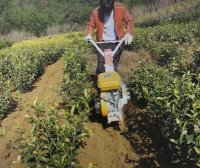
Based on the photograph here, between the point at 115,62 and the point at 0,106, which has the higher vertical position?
the point at 115,62

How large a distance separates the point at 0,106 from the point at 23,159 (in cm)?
362

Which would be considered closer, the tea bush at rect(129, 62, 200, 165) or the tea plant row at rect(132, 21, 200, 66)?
the tea bush at rect(129, 62, 200, 165)

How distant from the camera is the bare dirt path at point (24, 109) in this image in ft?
20.5

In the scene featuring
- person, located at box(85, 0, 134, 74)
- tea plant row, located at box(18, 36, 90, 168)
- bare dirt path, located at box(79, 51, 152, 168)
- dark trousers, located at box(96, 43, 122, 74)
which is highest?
person, located at box(85, 0, 134, 74)

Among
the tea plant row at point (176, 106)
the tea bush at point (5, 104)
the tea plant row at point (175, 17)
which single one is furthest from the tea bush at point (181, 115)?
the tea plant row at point (175, 17)

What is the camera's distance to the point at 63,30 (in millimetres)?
47625

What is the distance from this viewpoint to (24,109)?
29.0ft


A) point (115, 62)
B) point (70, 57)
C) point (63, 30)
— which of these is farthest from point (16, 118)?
point (63, 30)

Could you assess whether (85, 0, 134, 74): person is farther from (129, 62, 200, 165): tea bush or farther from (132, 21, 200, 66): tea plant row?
(132, 21, 200, 66): tea plant row

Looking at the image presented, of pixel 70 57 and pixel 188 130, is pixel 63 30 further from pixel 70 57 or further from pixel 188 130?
pixel 188 130

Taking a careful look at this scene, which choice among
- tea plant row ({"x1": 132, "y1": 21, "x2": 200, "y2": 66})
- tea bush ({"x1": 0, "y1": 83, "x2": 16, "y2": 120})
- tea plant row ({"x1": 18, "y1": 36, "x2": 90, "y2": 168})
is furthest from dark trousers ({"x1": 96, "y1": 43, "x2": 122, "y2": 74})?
tea plant row ({"x1": 132, "y1": 21, "x2": 200, "y2": 66})

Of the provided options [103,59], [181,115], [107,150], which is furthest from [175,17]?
[181,115]

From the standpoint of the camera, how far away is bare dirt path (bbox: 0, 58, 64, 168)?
6262 millimetres

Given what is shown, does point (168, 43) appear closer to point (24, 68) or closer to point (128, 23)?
point (24, 68)
